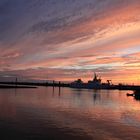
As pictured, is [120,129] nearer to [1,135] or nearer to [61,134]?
[61,134]

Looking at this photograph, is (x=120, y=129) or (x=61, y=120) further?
(x=61, y=120)

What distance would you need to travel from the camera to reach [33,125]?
32062 mm

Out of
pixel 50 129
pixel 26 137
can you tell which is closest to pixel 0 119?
pixel 50 129

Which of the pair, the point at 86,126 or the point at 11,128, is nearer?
the point at 11,128

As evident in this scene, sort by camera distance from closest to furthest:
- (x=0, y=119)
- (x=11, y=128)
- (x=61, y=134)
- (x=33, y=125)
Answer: (x=61, y=134) → (x=11, y=128) → (x=33, y=125) → (x=0, y=119)

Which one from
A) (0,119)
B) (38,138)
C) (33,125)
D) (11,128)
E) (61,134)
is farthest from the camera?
(0,119)

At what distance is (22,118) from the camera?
37.2 metres

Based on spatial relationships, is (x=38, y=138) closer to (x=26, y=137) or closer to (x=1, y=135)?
(x=26, y=137)

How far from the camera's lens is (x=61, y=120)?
3659cm

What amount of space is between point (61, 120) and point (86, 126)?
15.9 feet

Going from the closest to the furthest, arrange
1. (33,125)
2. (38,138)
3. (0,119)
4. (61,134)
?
(38,138)
(61,134)
(33,125)
(0,119)

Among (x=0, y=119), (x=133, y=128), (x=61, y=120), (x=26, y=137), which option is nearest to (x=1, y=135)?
(x=26, y=137)

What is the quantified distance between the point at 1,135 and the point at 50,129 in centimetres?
587

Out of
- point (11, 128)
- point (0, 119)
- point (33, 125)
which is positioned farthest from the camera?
point (0, 119)
